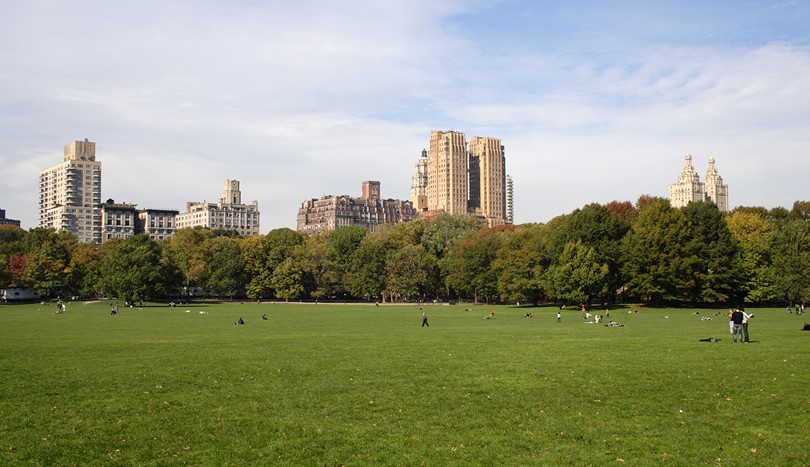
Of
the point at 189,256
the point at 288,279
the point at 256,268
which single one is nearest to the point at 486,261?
the point at 288,279

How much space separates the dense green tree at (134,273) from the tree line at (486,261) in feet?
0.66

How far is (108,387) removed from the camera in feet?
71.6

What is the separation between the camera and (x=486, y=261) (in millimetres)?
103750

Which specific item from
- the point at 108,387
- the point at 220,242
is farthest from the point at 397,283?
the point at 108,387

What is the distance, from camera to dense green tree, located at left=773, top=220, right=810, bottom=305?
252ft

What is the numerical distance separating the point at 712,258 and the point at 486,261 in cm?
3248

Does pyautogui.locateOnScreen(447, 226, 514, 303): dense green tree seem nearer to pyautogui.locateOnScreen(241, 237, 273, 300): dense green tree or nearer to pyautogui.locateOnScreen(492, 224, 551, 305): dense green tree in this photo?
pyautogui.locateOnScreen(492, 224, 551, 305): dense green tree

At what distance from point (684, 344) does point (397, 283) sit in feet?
271

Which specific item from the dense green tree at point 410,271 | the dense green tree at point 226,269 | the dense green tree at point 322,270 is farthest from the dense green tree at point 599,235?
the dense green tree at point 226,269

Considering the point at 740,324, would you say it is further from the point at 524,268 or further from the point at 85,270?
the point at 85,270

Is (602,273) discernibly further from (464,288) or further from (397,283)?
(397,283)

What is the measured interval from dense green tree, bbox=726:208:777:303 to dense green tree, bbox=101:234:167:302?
80.9 m

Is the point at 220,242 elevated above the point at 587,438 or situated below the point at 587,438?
above

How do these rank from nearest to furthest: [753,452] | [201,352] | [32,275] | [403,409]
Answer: [753,452]
[403,409]
[201,352]
[32,275]
